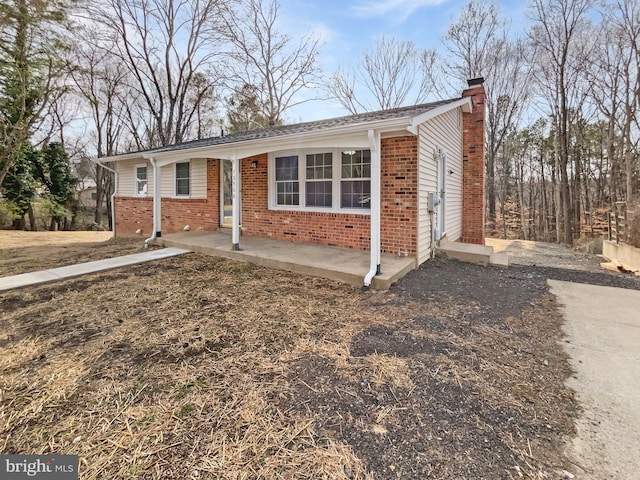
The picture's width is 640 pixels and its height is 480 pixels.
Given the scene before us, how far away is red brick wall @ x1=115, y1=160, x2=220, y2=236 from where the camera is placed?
924cm

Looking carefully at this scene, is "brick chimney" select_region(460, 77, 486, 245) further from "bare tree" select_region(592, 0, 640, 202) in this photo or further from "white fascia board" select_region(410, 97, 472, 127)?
"bare tree" select_region(592, 0, 640, 202)

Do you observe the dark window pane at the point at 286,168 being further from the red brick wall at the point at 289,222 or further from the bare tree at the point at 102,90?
the bare tree at the point at 102,90

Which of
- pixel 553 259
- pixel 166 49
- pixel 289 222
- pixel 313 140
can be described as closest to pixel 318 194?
pixel 289 222

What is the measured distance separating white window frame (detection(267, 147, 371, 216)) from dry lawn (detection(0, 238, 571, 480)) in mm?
3209

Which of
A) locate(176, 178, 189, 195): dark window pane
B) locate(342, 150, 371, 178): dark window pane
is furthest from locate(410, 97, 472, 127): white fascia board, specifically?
locate(176, 178, 189, 195): dark window pane

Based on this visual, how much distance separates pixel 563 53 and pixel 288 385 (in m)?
19.5

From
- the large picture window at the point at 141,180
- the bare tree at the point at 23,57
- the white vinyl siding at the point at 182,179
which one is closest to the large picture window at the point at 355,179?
the white vinyl siding at the point at 182,179

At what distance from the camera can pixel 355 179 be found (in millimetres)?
6629

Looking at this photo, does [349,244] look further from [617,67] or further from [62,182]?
[62,182]

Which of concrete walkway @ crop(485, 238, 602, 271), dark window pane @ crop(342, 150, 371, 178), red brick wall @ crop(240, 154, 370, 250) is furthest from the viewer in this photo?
concrete walkway @ crop(485, 238, 602, 271)

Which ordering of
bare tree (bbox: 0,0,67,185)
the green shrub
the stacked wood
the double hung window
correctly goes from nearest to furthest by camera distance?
the double hung window, bare tree (bbox: 0,0,67,185), the stacked wood, the green shrub

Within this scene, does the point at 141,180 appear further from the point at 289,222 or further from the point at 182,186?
the point at 289,222

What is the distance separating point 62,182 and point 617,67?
30.0 m

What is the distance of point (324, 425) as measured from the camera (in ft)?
6.52
